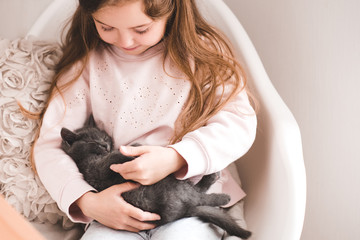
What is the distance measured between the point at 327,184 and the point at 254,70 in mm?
448

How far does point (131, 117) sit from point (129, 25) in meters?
0.25

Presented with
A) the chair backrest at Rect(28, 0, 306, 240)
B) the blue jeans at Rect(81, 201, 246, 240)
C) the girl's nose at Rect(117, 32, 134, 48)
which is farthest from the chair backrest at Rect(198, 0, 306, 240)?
the girl's nose at Rect(117, 32, 134, 48)

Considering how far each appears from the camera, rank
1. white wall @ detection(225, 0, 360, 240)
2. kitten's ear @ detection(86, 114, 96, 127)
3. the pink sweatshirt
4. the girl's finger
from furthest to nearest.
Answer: white wall @ detection(225, 0, 360, 240) → kitten's ear @ detection(86, 114, 96, 127) → the pink sweatshirt → the girl's finger

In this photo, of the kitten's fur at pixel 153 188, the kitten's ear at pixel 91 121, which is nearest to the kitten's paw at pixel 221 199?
the kitten's fur at pixel 153 188

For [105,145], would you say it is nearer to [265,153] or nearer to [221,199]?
[221,199]

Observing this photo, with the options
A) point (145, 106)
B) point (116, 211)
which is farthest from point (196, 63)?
point (116, 211)

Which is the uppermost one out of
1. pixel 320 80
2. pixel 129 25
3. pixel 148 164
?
pixel 129 25

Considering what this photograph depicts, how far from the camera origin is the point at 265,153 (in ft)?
3.46

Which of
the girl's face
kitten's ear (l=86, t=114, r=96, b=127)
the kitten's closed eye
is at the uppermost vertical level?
the girl's face

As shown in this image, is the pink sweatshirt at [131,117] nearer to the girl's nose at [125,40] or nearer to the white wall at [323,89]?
the girl's nose at [125,40]

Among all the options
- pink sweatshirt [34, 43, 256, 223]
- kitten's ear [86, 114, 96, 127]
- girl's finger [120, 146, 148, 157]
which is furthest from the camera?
kitten's ear [86, 114, 96, 127]

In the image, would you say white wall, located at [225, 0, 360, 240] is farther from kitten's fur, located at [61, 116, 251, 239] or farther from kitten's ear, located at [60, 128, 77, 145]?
kitten's ear, located at [60, 128, 77, 145]

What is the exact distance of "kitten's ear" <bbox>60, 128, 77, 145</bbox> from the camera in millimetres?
918

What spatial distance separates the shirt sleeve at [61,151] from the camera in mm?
921
